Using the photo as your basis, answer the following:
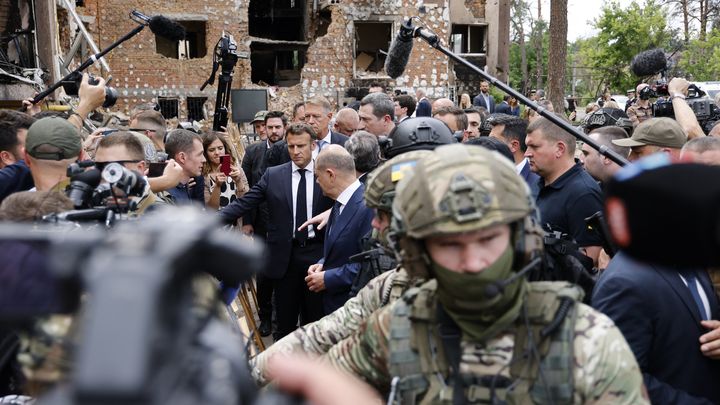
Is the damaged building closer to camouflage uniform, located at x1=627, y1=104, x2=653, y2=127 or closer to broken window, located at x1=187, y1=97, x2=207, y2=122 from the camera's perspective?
broken window, located at x1=187, y1=97, x2=207, y2=122

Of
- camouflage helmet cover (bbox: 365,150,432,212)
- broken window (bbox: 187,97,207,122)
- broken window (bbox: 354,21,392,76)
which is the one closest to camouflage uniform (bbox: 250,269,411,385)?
camouflage helmet cover (bbox: 365,150,432,212)

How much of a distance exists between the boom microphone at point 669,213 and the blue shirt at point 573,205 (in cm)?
370

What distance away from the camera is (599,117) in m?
A: 8.95

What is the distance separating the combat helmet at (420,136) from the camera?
4.44m

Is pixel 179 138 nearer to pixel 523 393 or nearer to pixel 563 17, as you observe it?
pixel 523 393

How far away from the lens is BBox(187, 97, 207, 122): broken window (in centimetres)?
2517

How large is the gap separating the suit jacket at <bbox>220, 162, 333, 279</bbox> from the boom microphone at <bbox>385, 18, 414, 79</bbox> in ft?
5.66

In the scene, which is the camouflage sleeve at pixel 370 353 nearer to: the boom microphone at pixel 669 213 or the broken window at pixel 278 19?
the boom microphone at pixel 669 213

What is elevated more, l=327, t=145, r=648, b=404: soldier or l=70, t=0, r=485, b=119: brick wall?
l=70, t=0, r=485, b=119: brick wall

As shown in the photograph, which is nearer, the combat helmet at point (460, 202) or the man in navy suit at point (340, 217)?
the combat helmet at point (460, 202)

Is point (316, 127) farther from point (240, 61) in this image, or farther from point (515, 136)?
point (240, 61)

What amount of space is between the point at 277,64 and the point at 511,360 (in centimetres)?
2882

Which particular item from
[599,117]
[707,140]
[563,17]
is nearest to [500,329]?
[707,140]

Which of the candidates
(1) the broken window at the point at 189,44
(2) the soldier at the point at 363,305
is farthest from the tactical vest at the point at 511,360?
(1) the broken window at the point at 189,44
